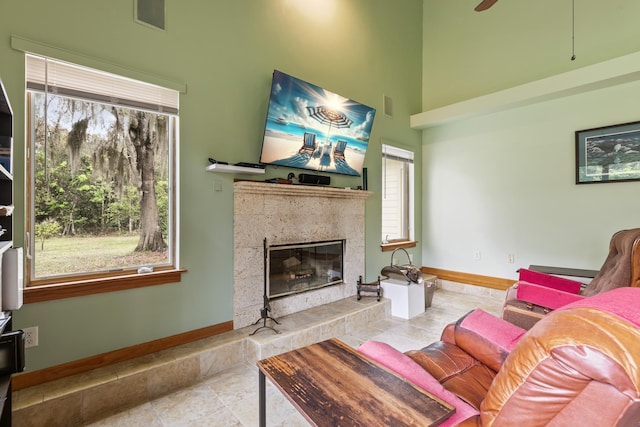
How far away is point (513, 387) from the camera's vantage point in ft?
2.80

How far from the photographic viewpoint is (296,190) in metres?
3.21

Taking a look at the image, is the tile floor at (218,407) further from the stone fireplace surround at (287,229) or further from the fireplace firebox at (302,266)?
the fireplace firebox at (302,266)

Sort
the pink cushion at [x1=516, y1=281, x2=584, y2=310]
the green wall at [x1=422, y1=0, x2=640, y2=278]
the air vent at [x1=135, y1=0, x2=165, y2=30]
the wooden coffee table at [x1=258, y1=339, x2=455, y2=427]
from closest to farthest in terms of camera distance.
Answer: the wooden coffee table at [x1=258, y1=339, x2=455, y2=427]
the pink cushion at [x1=516, y1=281, x2=584, y2=310]
the air vent at [x1=135, y1=0, x2=165, y2=30]
the green wall at [x1=422, y1=0, x2=640, y2=278]

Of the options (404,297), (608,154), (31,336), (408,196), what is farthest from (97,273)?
(608,154)

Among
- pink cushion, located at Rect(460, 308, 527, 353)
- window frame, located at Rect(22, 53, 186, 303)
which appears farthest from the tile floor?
pink cushion, located at Rect(460, 308, 527, 353)

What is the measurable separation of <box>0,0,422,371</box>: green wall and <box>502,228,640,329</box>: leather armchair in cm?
222

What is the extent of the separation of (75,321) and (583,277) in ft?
15.5

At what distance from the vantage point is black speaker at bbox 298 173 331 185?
3276 millimetres

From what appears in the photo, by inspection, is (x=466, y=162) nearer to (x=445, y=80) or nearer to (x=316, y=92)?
(x=445, y=80)

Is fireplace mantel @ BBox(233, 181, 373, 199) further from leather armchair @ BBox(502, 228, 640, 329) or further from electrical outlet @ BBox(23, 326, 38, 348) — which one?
leather armchair @ BBox(502, 228, 640, 329)

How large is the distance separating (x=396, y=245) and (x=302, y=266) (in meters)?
1.77

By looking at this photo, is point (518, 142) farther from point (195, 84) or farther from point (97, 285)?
point (97, 285)

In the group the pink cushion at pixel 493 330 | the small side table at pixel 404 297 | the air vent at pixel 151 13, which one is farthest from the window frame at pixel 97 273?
the small side table at pixel 404 297

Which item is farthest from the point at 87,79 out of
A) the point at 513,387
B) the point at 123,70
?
the point at 513,387
